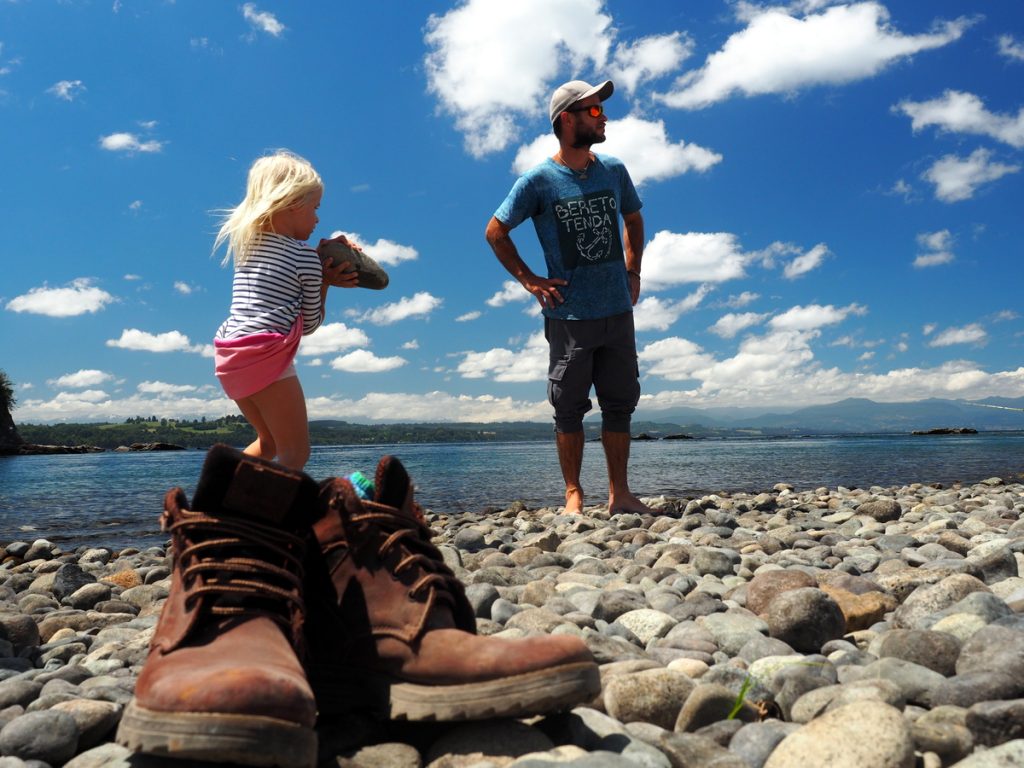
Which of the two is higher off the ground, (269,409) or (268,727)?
(269,409)

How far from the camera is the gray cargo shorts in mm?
6332

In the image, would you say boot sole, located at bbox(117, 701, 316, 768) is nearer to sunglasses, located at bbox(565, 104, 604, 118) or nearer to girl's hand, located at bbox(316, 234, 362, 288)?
girl's hand, located at bbox(316, 234, 362, 288)

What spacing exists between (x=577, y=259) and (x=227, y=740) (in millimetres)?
5292

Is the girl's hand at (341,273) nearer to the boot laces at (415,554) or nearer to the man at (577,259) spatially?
the man at (577,259)

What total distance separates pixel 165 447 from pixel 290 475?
8284 centimetres

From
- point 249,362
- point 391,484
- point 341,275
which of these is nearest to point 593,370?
point 341,275

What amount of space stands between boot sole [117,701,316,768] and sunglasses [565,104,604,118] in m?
5.56

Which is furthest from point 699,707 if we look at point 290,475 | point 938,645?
point 290,475

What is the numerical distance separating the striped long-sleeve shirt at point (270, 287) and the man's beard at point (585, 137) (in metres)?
2.97

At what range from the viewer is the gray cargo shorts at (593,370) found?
6.33m

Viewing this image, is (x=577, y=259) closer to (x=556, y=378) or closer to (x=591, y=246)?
(x=591, y=246)

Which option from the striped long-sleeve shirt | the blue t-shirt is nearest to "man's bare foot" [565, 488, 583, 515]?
the blue t-shirt

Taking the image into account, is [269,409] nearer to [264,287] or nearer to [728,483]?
[264,287]

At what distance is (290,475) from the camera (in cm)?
184
